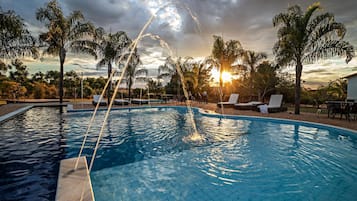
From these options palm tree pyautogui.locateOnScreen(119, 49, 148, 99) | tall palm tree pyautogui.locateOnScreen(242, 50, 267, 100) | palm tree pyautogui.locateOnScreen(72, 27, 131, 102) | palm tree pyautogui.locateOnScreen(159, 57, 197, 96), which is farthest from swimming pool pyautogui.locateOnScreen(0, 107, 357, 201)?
palm tree pyautogui.locateOnScreen(159, 57, 197, 96)

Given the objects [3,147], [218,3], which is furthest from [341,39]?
[3,147]

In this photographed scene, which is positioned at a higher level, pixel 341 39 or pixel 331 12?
pixel 331 12

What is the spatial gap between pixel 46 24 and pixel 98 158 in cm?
1590

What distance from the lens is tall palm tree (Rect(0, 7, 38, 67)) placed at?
9.23 metres

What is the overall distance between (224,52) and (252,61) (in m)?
3.35

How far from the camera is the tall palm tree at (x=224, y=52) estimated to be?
17.0 m

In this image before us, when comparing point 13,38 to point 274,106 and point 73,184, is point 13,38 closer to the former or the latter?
point 73,184

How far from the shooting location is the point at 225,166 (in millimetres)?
3842

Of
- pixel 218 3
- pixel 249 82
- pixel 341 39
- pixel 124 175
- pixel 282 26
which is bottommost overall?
pixel 124 175

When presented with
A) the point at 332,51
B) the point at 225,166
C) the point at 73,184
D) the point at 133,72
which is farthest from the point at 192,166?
the point at 133,72

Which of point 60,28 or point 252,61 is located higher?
point 60,28

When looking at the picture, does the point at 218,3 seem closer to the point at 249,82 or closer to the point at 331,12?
the point at 331,12

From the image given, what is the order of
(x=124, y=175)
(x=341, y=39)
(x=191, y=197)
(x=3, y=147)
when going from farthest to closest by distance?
(x=341, y=39) → (x=3, y=147) → (x=124, y=175) → (x=191, y=197)

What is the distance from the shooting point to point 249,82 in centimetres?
1828
